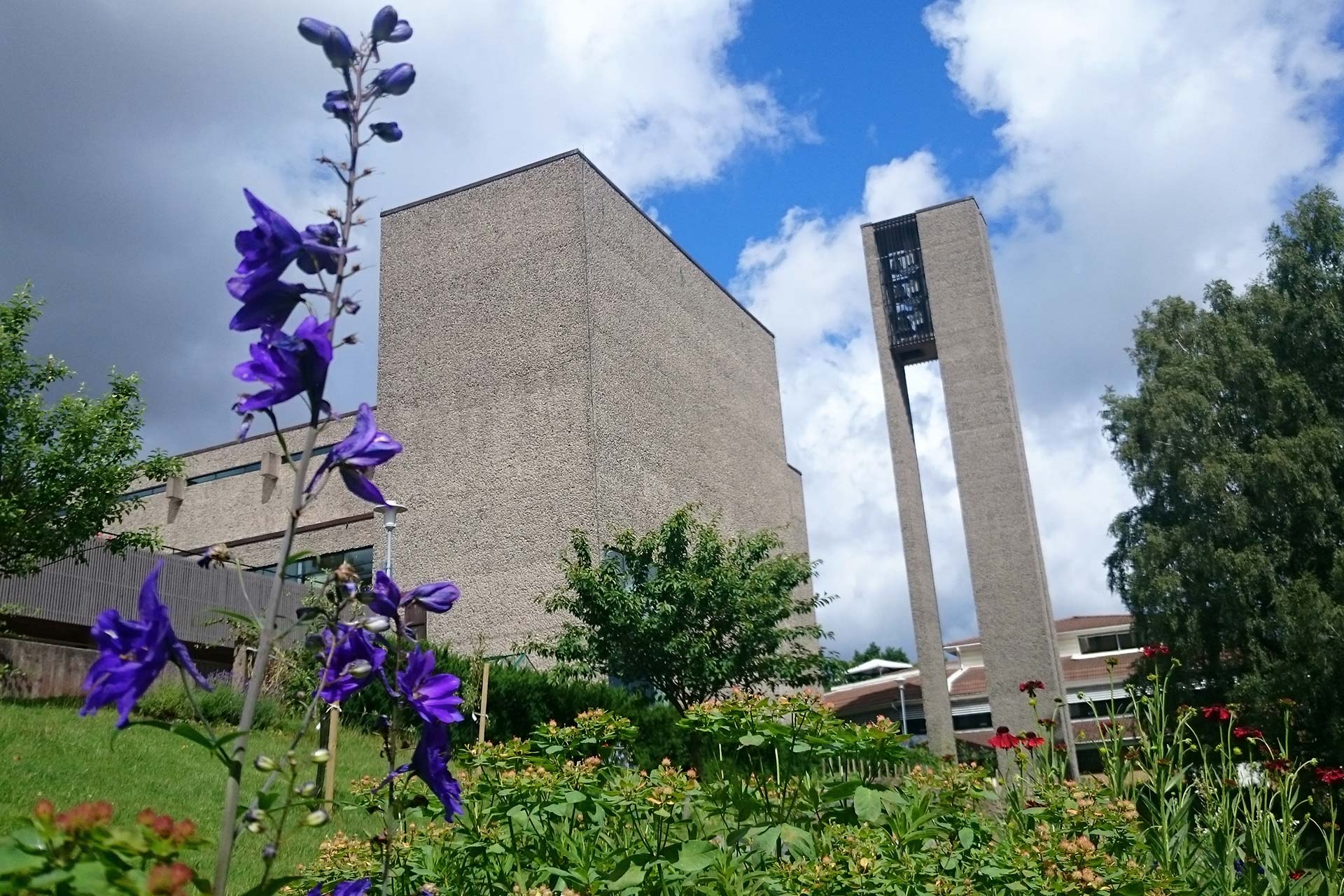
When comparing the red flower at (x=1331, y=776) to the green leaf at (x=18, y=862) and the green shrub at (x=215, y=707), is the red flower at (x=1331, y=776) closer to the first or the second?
the green leaf at (x=18, y=862)

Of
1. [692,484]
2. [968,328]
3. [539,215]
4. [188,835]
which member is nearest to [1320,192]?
[968,328]

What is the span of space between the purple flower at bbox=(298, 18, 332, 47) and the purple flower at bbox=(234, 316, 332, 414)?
2.07 feet

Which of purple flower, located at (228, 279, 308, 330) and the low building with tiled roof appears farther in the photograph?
the low building with tiled roof

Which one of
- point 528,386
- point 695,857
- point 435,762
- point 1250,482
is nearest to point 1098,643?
point 1250,482

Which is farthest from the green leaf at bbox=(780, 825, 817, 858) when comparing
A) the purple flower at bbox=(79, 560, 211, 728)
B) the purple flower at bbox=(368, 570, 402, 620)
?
the purple flower at bbox=(79, 560, 211, 728)

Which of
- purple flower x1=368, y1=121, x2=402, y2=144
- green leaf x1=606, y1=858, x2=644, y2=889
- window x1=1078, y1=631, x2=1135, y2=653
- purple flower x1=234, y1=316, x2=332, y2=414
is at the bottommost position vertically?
green leaf x1=606, y1=858, x2=644, y2=889

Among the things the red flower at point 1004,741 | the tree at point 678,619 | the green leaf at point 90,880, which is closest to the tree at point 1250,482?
the tree at point 678,619

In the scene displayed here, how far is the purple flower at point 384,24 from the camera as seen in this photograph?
6.29ft

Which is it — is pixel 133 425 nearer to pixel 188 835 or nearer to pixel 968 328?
pixel 188 835

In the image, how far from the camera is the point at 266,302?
167cm

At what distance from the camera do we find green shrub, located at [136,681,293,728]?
11422mm

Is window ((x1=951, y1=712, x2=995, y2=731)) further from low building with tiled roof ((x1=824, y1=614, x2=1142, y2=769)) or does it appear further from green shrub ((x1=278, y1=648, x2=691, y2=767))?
green shrub ((x1=278, y1=648, x2=691, y2=767))

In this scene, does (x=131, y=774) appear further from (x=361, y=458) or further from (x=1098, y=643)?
(x=1098, y=643)

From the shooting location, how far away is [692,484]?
24.4 m
